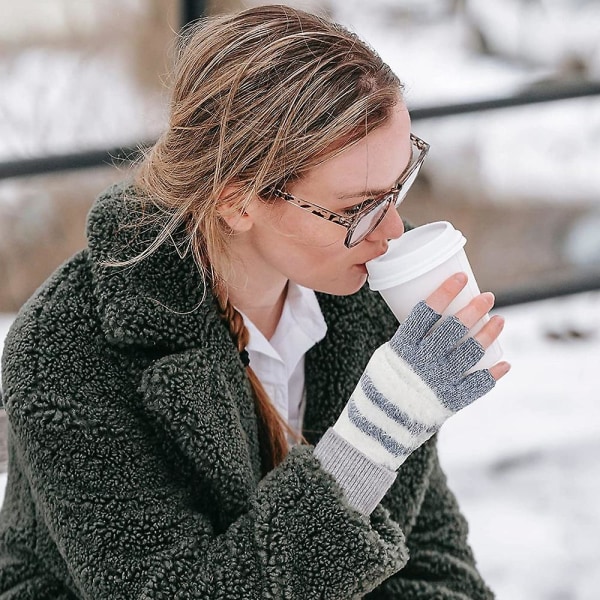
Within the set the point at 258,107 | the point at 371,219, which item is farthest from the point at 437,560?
the point at 258,107

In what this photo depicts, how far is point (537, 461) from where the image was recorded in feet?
7.16

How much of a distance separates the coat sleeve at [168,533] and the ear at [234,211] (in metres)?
0.30

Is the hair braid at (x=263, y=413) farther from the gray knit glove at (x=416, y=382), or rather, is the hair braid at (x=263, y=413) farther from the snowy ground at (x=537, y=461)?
the snowy ground at (x=537, y=461)

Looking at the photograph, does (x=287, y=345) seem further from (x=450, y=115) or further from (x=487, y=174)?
(x=487, y=174)

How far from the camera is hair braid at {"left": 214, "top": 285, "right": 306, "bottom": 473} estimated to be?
4.33 feet

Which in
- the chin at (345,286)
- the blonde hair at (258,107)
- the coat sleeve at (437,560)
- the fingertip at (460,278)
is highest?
the blonde hair at (258,107)

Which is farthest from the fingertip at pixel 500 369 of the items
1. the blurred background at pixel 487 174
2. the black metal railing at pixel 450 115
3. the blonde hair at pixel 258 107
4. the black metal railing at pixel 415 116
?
the black metal railing at pixel 415 116

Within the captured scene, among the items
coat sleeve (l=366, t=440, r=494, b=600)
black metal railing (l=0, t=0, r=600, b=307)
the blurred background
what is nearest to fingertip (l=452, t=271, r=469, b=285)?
coat sleeve (l=366, t=440, r=494, b=600)

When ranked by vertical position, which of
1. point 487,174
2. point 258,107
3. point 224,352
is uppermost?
point 258,107

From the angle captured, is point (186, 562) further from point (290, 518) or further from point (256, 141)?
point (256, 141)

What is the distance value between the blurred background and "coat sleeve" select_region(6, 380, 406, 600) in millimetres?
538

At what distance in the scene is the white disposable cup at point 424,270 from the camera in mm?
1189

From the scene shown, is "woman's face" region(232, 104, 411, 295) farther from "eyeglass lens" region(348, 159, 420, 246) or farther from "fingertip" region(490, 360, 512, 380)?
"fingertip" region(490, 360, 512, 380)

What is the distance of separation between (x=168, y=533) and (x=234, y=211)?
41 cm
